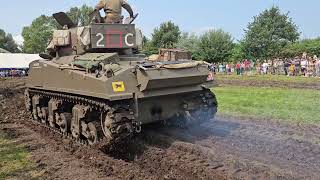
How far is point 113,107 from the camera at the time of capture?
906 cm

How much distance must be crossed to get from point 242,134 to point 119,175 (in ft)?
12.3

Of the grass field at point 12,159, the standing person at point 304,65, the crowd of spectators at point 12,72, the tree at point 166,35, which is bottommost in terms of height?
the grass field at point 12,159

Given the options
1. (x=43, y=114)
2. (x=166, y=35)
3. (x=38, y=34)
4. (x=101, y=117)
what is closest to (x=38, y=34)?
(x=38, y=34)

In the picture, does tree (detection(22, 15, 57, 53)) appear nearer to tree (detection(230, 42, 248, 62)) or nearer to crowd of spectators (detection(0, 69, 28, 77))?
crowd of spectators (detection(0, 69, 28, 77))

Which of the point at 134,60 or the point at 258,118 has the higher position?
the point at 134,60

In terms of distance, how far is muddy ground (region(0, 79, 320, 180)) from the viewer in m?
7.60

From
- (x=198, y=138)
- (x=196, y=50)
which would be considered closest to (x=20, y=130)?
(x=198, y=138)

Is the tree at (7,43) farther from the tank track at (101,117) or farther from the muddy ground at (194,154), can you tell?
the muddy ground at (194,154)

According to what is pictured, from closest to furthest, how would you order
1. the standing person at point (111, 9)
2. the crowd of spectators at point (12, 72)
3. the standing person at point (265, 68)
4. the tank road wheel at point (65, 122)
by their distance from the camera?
the tank road wheel at point (65, 122) < the standing person at point (111, 9) < the standing person at point (265, 68) < the crowd of spectators at point (12, 72)

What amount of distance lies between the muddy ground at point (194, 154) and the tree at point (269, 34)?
3495cm

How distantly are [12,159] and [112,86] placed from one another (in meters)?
2.49

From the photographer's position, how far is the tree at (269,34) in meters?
46.2

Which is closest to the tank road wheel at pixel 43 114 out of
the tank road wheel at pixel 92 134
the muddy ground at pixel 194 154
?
the muddy ground at pixel 194 154

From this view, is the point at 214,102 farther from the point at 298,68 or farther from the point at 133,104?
the point at 298,68
